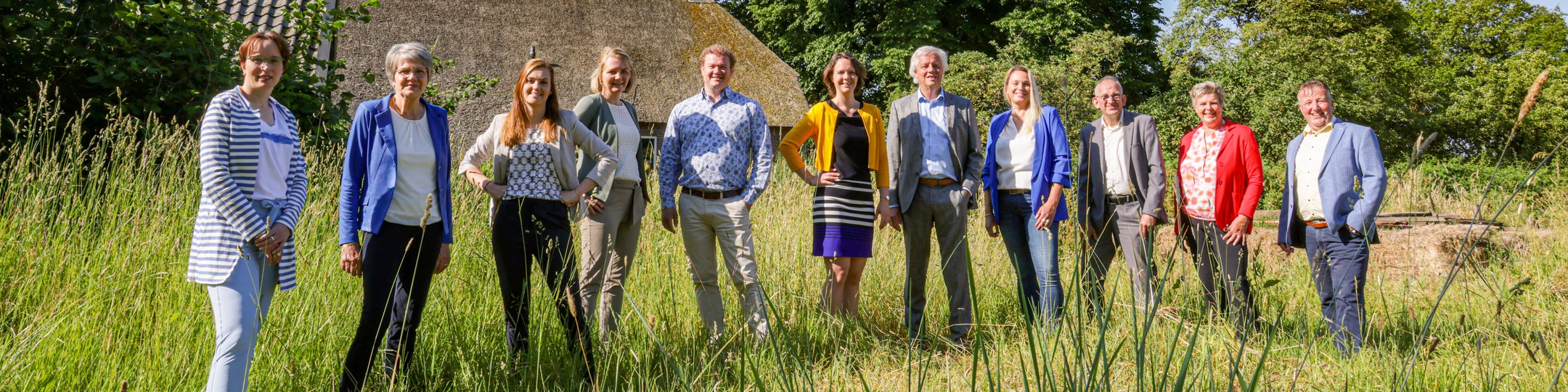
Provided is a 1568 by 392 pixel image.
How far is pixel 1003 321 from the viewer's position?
4492 millimetres

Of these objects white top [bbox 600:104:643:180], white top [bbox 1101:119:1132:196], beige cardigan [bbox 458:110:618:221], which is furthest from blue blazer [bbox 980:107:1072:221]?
beige cardigan [bbox 458:110:618:221]

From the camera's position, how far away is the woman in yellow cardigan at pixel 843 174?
4.06 metres

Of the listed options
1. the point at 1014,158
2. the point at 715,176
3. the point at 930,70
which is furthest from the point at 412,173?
the point at 1014,158

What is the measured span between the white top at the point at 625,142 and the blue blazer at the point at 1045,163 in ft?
5.44

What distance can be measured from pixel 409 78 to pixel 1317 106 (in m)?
3.76

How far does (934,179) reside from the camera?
4.16m

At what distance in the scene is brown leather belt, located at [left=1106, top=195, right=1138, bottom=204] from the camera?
436 cm

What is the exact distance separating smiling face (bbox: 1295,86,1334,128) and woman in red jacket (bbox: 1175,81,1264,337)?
27 centimetres

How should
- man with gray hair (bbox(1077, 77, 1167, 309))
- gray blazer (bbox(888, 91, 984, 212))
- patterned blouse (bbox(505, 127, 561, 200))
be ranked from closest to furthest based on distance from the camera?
patterned blouse (bbox(505, 127, 561, 200)) < gray blazer (bbox(888, 91, 984, 212)) < man with gray hair (bbox(1077, 77, 1167, 309))

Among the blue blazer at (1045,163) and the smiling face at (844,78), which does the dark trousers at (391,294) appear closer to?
the smiling face at (844,78)

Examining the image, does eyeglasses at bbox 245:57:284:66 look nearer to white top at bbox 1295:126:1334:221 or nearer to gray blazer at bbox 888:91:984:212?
gray blazer at bbox 888:91:984:212

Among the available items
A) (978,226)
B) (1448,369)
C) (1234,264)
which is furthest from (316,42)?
(1448,369)

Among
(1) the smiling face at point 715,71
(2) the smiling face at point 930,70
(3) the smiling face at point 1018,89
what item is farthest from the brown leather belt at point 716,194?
(3) the smiling face at point 1018,89

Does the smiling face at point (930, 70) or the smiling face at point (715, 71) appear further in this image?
the smiling face at point (930, 70)
